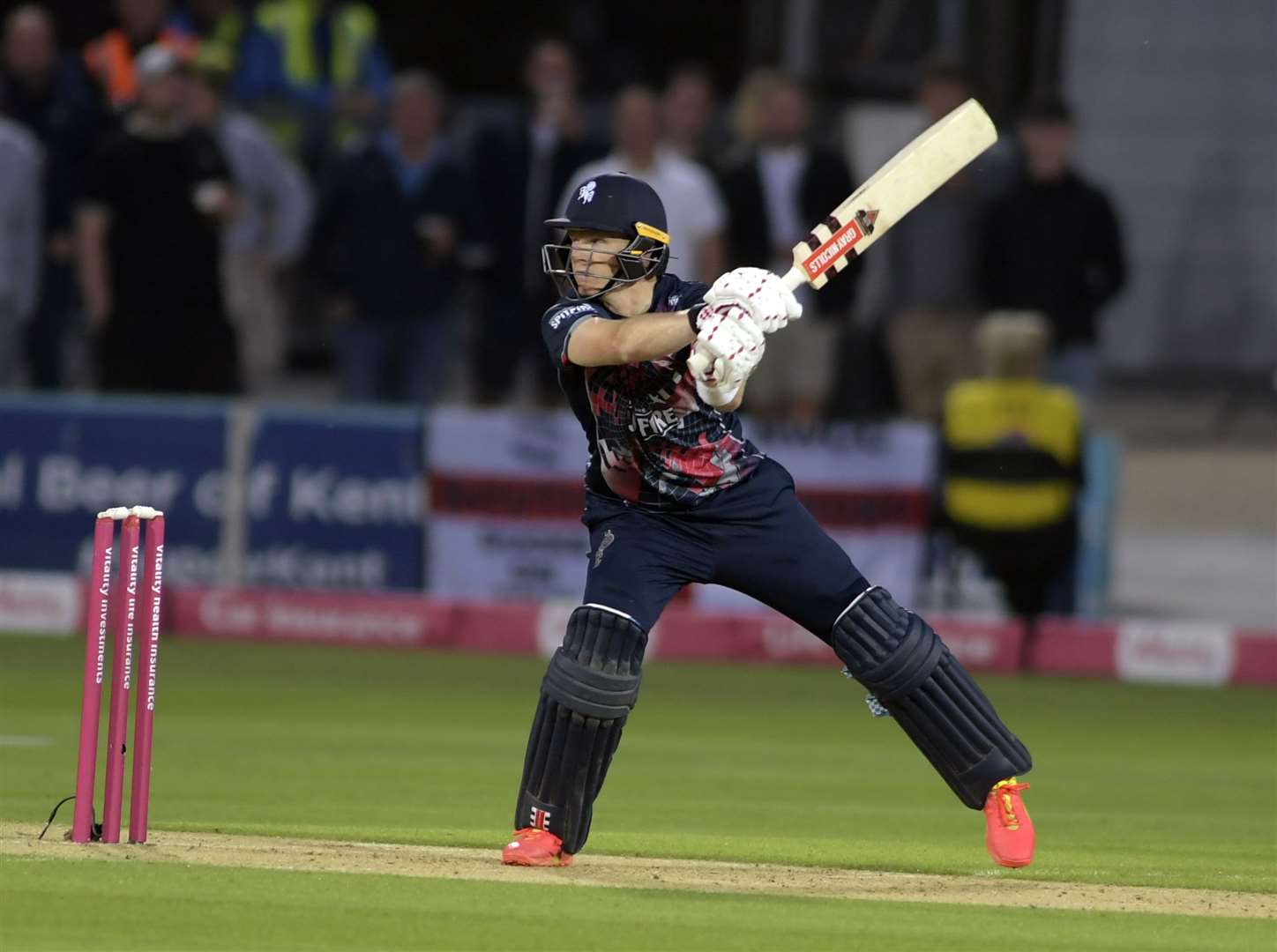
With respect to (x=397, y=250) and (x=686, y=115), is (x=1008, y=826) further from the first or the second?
(x=686, y=115)

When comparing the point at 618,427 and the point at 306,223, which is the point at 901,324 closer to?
the point at 306,223

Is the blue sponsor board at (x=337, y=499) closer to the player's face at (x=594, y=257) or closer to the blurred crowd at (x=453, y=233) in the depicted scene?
the blurred crowd at (x=453, y=233)

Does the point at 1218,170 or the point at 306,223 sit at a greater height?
the point at 1218,170

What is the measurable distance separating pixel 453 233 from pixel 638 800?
587 cm

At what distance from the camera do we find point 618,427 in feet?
20.0

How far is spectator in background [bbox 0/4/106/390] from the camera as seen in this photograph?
13305 millimetres

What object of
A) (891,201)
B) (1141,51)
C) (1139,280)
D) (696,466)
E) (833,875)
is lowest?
(833,875)

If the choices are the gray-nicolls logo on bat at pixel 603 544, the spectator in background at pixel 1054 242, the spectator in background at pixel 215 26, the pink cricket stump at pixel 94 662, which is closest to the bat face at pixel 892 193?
the gray-nicolls logo on bat at pixel 603 544

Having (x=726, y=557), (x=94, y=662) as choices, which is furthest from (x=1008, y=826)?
(x=94, y=662)

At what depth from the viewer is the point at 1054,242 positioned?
12.7 meters

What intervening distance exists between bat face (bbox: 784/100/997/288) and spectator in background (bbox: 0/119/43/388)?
302 inches

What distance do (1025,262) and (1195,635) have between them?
2.27m

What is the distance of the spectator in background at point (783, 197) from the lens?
12.6 metres

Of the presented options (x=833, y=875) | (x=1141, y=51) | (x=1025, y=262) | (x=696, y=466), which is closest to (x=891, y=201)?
(x=696, y=466)
